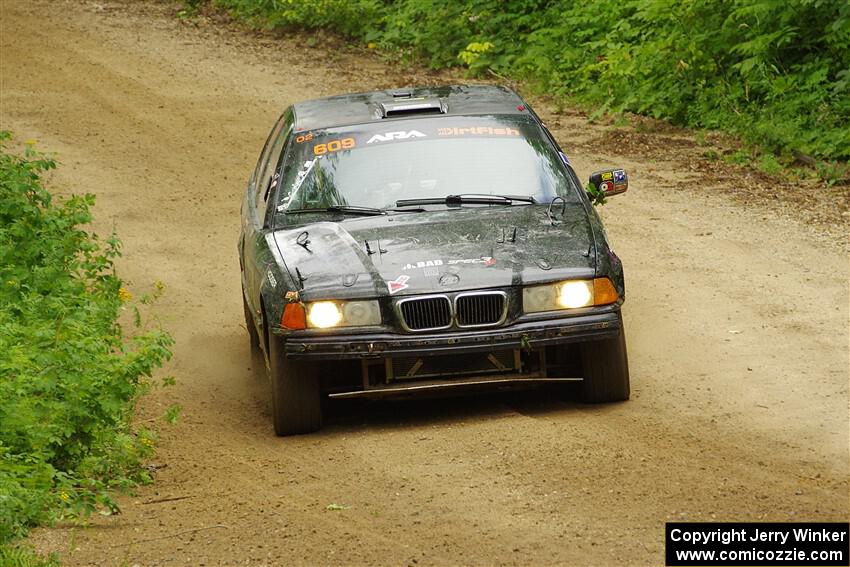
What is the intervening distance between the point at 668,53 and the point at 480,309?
1067cm

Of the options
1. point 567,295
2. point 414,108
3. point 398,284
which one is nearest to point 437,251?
point 398,284

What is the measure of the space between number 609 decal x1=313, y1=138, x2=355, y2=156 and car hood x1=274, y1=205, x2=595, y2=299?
0.70 metres

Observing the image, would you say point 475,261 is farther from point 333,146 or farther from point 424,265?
point 333,146

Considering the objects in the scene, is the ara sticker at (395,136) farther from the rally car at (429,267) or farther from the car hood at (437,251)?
the car hood at (437,251)

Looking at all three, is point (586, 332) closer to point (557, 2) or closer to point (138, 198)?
point (138, 198)

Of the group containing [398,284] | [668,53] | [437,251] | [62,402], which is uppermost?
[668,53]

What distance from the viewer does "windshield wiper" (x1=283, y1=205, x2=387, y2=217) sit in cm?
787

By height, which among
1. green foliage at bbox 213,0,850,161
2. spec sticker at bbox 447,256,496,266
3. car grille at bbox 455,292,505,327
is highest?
green foliage at bbox 213,0,850,161

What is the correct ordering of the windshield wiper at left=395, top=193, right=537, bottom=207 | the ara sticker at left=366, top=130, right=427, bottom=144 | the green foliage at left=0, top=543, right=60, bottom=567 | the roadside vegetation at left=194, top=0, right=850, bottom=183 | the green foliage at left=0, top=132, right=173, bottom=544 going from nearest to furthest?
the green foliage at left=0, top=543, right=60, bottom=567, the green foliage at left=0, top=132, right=173, bottom=544, the windshield wiper at left=395, top=193, right=537, bottom=207, the ara sticker at left=366, top=130, right=427, bottom=144, the roadside vegetation at left=194, top=0, right=850, bottom=183

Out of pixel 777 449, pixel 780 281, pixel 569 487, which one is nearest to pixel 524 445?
pixel 569 487

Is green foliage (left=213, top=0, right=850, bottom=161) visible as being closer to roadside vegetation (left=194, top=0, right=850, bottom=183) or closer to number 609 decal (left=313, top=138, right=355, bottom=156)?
roadside vegetation (left=194, top=0, right=850, bottom=183)

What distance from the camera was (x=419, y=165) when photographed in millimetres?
8141

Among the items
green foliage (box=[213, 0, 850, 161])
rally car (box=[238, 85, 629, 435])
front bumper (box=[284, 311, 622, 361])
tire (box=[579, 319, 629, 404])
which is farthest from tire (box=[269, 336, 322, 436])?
green foliage (box=[213, 0, 850, 161])

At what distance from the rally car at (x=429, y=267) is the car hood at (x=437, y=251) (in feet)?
0.03
